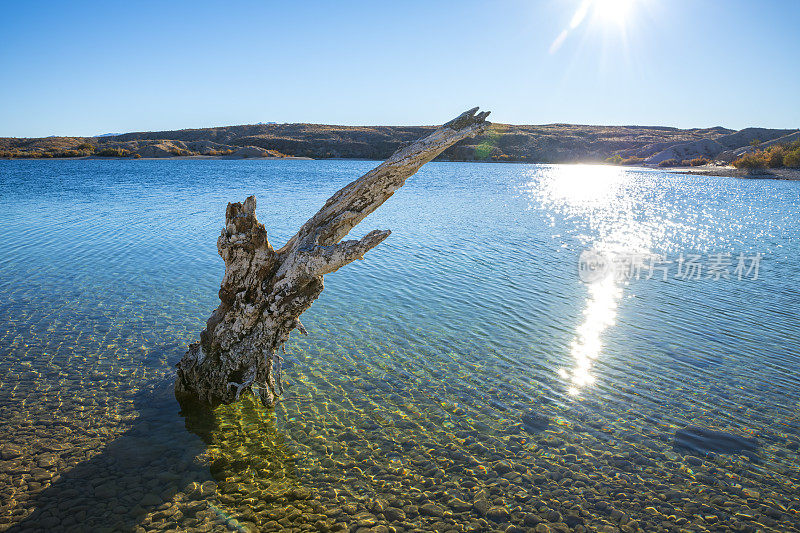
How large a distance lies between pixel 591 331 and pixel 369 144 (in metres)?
112

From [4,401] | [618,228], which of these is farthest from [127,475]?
[618,228]

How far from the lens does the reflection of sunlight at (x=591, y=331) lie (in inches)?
370

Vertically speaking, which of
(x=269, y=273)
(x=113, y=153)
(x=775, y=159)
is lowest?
(x=269, y=273)

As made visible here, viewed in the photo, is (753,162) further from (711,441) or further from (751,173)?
(711,441)

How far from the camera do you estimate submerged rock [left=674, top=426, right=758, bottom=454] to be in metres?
7.29

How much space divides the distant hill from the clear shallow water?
94014 millimetres

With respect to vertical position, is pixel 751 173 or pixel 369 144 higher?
pixel 369 144

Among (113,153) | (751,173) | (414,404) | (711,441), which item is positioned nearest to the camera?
(711,441)

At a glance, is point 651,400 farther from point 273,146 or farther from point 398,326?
point 273,146

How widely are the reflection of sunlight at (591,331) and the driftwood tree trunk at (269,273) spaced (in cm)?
529

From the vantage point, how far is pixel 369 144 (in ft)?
387

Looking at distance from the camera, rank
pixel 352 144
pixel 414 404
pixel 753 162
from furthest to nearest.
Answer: pixel 352 144, pixel 753 162, pixel 414 404

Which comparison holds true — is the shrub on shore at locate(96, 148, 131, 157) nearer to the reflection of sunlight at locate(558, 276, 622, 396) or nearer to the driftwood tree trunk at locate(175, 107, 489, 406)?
the reflection of sunlight at locate(558, 276, 622, 396)

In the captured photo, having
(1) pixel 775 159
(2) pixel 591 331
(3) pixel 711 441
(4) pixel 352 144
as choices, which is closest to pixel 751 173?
(1) pixel 775 159
